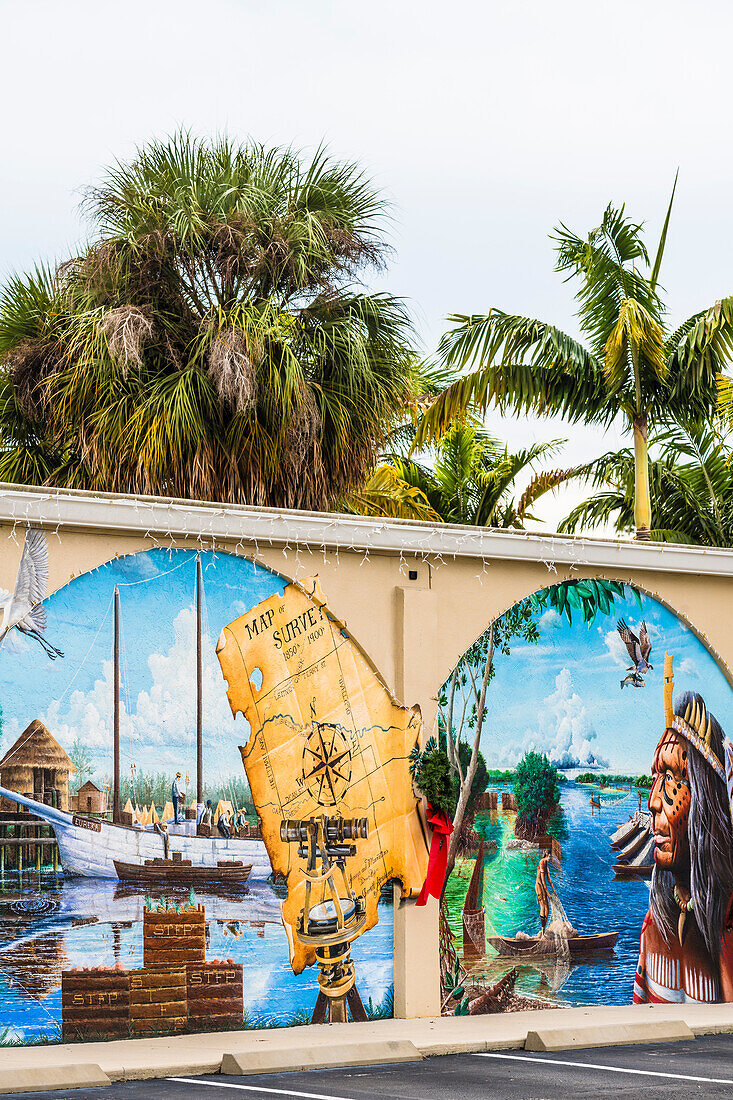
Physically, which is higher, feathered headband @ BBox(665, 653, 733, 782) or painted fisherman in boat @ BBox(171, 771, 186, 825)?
feathered headband @ BBox(665, 653, 733, 782)

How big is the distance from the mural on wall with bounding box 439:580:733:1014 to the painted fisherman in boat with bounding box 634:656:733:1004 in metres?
0.01

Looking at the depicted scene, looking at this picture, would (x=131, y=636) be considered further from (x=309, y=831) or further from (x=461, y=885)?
(x=461, y=885)

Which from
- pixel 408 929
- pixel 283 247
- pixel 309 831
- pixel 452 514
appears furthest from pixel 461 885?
pixel 452 514

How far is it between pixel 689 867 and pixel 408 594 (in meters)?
3.77

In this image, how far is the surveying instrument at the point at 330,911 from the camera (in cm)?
1039

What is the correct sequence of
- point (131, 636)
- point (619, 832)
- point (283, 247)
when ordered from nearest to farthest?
point (131, 636)
point (619, 832)
point (283, 247)

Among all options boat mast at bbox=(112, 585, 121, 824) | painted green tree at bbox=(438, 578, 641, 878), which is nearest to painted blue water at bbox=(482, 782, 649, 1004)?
painted green tree at bbox=(438, 578, 641, 878)

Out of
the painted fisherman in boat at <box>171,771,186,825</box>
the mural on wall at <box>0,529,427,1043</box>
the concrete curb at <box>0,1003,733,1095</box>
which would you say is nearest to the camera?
the concrete curb at <box>0,1003,733,1095</box>

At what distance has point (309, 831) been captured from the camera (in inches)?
412

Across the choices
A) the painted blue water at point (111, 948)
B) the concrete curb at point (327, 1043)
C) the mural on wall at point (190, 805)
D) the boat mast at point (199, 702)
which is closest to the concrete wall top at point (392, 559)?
the mural on wall at point (190, 805)

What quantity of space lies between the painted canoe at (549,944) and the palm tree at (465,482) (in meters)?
15.2

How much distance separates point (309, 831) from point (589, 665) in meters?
3.16

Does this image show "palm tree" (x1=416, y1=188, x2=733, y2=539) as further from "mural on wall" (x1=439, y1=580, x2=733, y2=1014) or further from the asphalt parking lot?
the asphalt parking lot

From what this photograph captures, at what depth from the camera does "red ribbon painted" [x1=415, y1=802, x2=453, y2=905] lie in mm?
10930
